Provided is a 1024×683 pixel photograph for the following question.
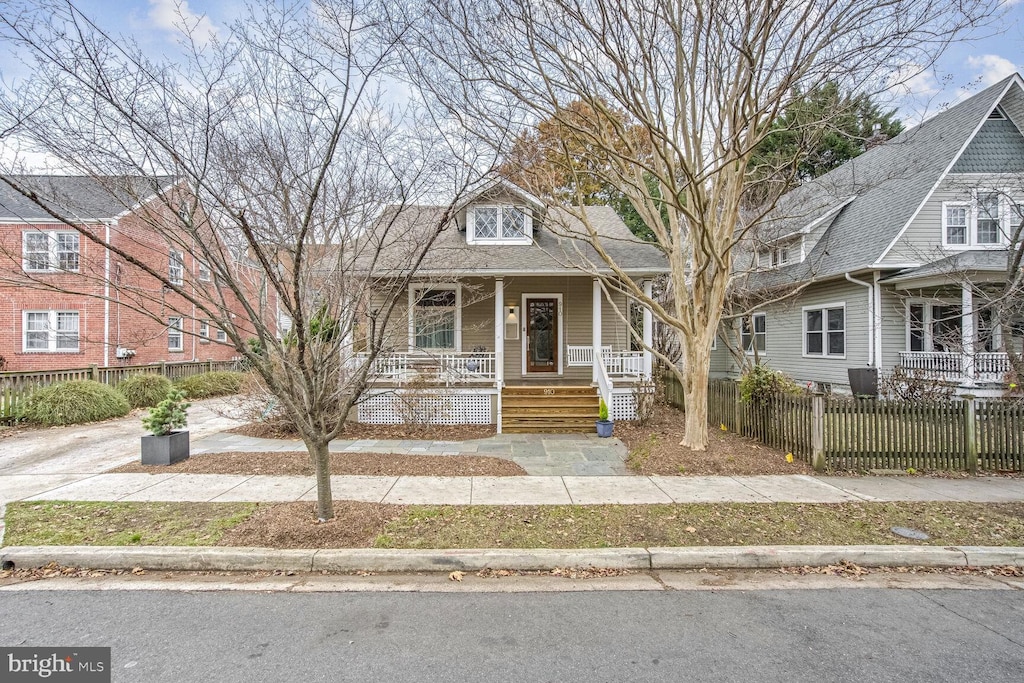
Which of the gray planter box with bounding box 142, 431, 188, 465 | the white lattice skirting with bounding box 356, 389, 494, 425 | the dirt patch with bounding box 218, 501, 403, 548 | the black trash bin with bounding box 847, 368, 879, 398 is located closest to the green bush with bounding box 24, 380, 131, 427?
the gray planter box with bounding box 142, 431, 188, 465

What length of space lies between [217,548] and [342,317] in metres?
2.72

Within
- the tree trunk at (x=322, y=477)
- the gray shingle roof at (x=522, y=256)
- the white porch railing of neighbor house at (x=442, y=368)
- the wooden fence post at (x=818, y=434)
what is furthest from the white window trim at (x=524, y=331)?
the tree trunk at (x=322, y=477)

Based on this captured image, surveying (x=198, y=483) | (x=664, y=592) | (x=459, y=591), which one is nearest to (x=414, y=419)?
(x=198, y=483)

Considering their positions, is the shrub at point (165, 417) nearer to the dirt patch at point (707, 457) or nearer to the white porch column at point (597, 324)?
the dirt patch at point (707, 457)

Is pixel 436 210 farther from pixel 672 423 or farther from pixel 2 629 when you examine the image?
pixel 672 423

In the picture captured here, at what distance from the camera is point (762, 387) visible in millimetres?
8539

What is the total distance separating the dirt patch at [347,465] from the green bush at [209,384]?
8.05 m

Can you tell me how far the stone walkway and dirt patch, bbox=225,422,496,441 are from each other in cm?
27

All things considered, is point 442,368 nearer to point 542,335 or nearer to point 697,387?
point 542,335

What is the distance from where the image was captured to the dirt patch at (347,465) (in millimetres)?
6895

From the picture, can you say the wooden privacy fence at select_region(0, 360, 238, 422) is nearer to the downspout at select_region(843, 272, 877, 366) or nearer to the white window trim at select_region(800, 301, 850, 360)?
the downspout at select_region(843, 272, 877, 366)

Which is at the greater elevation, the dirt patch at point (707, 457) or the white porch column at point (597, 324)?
the white porch column at point (597, 324)

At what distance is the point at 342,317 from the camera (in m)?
5.72
